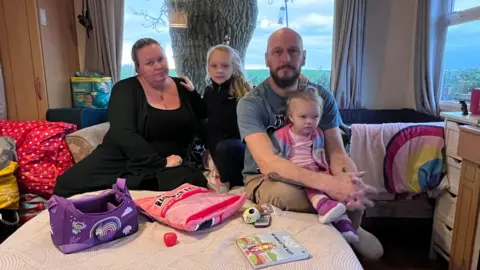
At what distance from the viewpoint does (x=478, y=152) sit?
1.42 metres

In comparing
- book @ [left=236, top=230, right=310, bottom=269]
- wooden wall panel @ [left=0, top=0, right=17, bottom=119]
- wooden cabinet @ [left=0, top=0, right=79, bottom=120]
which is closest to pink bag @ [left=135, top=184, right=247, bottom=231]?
book @ [left=236, top=230, right=310, bottom=269]

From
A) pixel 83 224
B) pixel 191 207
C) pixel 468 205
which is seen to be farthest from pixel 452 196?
pixel 83 224

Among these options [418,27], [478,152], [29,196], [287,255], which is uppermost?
[418,27]

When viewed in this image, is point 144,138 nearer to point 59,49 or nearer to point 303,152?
point 303,152

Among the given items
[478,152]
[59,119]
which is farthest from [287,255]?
[59,119]

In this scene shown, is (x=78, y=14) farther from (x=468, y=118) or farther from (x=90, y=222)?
(x=468, y=118)

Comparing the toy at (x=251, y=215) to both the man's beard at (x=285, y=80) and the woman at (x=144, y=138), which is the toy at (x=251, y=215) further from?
the man's beard at (x=285, y=80)

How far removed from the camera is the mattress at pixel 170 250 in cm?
96

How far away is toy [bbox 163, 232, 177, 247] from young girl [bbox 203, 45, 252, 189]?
630mm

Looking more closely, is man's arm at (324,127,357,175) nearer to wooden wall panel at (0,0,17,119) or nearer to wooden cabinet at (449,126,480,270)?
wooden cabinet at (449,126,480,270)

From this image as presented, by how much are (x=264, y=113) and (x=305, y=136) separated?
20 centimetres

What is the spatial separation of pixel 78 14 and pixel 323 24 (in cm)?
195

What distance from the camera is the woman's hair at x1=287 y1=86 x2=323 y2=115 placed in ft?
4.60

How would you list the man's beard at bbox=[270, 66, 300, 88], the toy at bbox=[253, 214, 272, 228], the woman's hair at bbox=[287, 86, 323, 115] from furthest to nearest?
the man's beard at bbox=[270, 66, 300, 88] → the woman's hair at bbox=[287, 86, 323, 115] → the toy at bbox=[253, 214, 272, 228]
